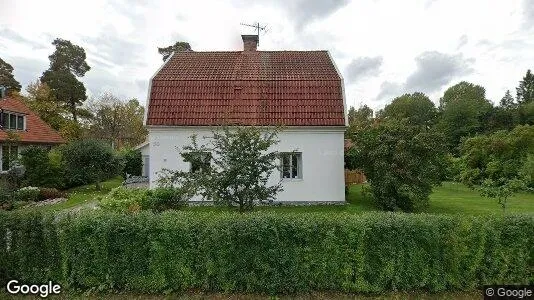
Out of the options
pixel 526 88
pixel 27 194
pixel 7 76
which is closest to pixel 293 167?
pixel 27 194

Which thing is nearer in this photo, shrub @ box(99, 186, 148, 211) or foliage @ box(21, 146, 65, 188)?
shrub @ box(99, 186, 148, 211)

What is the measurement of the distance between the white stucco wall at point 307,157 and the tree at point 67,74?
84.1ft

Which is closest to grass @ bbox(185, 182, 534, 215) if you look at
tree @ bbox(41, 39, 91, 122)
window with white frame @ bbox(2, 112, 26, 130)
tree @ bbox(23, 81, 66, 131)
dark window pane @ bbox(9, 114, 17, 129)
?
window with white frame @ bbox(2, 112, 26, 130)

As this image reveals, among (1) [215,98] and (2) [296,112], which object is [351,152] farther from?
(1) [215,98]

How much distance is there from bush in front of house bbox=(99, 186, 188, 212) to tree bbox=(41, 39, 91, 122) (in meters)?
28.9

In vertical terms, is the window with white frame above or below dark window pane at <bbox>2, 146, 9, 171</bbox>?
above

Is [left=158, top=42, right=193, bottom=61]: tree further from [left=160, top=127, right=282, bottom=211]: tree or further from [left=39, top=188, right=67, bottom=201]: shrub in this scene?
[left=160, top=127, right=282, bottom=211]: tree

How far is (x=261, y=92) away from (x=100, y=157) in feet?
36.7

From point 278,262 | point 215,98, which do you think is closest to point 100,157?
point 215,98

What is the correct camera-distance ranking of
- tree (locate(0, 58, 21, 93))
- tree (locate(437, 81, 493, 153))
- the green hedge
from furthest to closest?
tree (locate(437, 81, 493, 153))
tree (locate(0, 58, 21, 93))
the green hedge

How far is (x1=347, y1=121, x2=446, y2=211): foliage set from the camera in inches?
504

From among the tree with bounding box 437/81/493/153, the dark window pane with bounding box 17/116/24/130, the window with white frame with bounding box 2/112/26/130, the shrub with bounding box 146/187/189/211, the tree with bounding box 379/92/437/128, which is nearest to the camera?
the shrub with bounding box 146/187/189/211

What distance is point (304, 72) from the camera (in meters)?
16.9

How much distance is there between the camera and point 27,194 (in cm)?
1667
